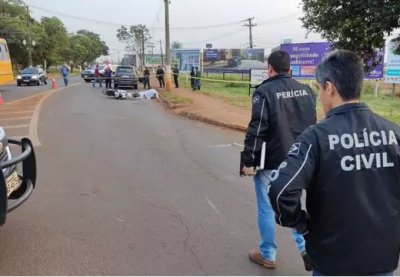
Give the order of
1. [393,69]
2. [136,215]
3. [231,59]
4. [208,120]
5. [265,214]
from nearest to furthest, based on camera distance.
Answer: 1. [265,214]
2. [136,215]
3. [208,120]
4. [393,69]
5. [231,59]

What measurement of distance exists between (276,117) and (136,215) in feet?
7.76

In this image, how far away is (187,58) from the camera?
1850 inches

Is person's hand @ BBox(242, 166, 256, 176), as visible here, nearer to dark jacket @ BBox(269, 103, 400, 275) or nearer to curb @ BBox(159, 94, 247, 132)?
dark jacket @ BBox(269, 103, 400, 275)

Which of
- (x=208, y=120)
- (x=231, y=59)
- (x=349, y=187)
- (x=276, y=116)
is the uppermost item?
(x=231, y=59)

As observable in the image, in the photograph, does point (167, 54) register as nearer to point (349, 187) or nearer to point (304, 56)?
point (304, 56)

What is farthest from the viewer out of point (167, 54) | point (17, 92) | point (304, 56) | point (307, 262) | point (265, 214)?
point (17, 92)

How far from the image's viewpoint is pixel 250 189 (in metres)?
6.57

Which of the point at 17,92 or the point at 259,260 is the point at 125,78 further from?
the point at 259,260

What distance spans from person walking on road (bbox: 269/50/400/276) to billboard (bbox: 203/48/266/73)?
145ft

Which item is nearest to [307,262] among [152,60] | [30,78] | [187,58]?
[30,78]

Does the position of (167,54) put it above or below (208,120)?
above

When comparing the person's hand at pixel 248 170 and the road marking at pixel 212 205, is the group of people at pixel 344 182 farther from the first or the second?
the road marking at pixel 212 205

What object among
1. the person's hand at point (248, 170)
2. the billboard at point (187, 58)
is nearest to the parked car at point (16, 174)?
the person's hand at point (248, 170)

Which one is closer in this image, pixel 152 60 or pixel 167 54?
pixel 167 54
